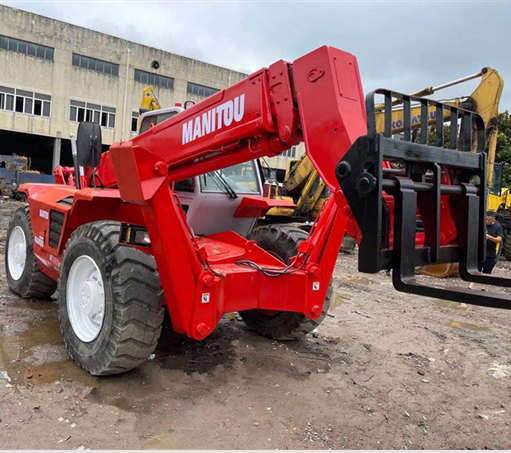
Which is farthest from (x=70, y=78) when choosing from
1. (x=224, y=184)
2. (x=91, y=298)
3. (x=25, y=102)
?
(x=91, y=298)

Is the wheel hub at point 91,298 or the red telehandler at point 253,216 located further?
the wheel hub at point 91,298

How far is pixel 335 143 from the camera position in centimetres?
286

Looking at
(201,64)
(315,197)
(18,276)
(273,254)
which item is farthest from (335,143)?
(201,64)

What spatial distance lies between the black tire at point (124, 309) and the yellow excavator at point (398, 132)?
4.27 meters

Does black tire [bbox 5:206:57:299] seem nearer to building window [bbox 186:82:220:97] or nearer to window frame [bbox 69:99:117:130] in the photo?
→ window frame [bbox 69:99:117:130]

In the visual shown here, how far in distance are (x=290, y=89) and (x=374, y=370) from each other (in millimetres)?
2721

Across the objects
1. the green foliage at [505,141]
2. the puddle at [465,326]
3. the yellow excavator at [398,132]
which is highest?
the green foliage at [505,141]

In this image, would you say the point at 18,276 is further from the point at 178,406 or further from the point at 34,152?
the point at 34,152

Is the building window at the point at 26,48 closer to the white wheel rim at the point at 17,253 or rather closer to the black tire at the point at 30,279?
the white wheel rim at the point at 17,253

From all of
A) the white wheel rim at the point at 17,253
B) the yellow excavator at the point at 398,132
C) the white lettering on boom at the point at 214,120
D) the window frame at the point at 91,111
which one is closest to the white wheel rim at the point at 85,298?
the white lettering on boom at the point at 214,120

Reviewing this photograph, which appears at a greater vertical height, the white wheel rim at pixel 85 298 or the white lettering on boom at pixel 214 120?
the white lettering on boom at pixel 214 120

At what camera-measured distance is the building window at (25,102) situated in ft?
88.4

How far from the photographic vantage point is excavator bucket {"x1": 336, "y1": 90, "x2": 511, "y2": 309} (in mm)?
2422

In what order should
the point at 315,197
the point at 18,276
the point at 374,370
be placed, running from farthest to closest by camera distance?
the point at 315,197 < the point at 18,276 < the point at 374,370
